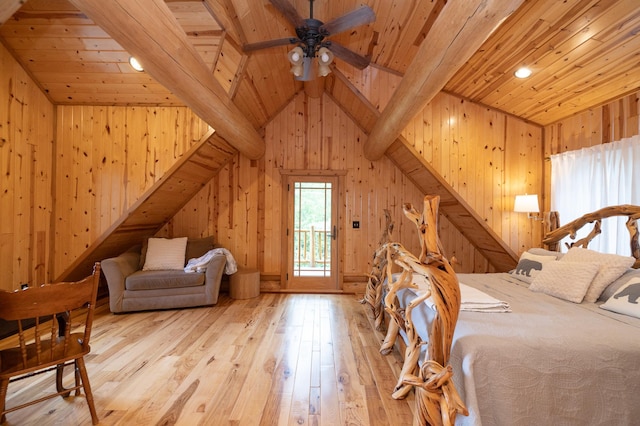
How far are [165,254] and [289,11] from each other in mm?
3659

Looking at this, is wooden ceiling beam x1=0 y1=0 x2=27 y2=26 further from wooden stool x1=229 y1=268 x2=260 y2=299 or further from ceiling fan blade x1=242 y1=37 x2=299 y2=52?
wooden stool x1=229 y1=268 x2=260 y2=299

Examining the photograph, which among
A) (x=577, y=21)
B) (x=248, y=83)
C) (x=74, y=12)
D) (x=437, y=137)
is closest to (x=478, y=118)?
Answer: (x=437, y=137)

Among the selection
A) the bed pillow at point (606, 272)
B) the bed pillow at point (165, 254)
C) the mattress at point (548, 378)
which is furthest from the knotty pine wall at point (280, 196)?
the mattress at point (548, 378)

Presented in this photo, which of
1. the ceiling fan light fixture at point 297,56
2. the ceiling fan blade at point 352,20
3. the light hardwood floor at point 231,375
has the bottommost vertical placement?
the light hardwood floor at point 231,375

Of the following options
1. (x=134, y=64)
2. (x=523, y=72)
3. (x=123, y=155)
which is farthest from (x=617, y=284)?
(x=123, y=155)

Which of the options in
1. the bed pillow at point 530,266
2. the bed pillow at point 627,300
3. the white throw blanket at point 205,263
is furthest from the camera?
the white throw blanket at point 205,263

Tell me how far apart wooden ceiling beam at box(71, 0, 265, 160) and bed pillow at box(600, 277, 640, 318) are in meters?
3.45

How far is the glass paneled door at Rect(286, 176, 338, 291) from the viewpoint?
4.96 meters

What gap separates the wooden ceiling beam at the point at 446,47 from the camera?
1.53 m

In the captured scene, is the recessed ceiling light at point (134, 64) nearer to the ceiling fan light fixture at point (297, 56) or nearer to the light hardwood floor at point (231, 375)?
the ceiling fan light fixture at point (297, 56)

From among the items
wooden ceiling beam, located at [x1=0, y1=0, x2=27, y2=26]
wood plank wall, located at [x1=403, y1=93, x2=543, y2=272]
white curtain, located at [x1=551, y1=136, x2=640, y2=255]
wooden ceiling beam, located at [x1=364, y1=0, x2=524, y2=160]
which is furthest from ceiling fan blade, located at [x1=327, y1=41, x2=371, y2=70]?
white curtain, located at [x1=551, y1=136, x2=640, y2=255]

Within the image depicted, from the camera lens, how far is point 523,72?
9.45 ft

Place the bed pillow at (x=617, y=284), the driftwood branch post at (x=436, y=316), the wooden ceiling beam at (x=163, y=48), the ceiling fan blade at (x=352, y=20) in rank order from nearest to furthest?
1. the driftwood branch post at (x=436, y=316)
2. the wooden ceiling beam at (x=163, y=48)
3. the ceiling fan blade at (x=352, y=20)
4. the bed pillow at (x=617, y=284)

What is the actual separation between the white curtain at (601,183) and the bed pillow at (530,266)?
906mm
